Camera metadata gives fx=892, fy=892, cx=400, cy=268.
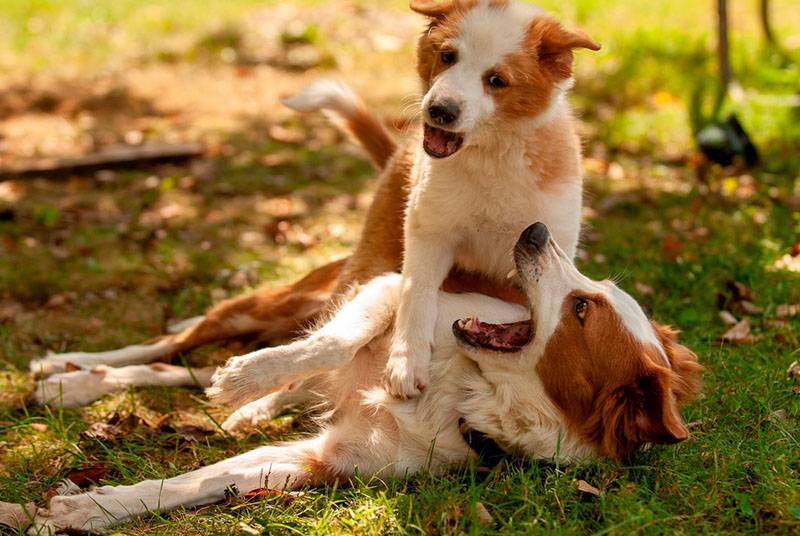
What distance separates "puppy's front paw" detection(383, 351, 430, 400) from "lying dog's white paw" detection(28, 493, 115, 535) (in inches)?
42.7

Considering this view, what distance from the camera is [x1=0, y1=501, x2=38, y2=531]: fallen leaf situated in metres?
2.98

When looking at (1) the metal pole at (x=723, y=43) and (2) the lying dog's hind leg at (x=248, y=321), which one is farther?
(1) the metal pole at (x=723, y=43)

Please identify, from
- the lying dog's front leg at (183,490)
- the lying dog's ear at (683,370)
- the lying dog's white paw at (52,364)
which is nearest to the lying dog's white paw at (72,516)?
the lying dog's front leg at (183,490)

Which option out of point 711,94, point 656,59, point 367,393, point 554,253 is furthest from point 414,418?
point 656,59

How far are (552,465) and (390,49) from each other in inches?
287

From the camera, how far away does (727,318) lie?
14.8ft

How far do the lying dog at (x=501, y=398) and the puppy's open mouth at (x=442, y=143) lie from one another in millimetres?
442

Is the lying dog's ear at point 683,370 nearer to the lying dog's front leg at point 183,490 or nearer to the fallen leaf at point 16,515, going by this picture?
the lying dog's front leg at point 183,490

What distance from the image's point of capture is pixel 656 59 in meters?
8.85

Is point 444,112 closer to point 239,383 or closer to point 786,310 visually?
point 239,383

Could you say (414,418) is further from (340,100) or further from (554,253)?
(340,100)

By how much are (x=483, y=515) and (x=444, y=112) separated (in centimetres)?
143

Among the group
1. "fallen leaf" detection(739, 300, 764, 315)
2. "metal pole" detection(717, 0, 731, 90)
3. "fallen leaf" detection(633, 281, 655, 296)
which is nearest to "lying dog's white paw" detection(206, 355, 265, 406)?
"fallen leaf" detection(633, 281, 655, 296)

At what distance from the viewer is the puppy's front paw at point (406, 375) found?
3307mm
